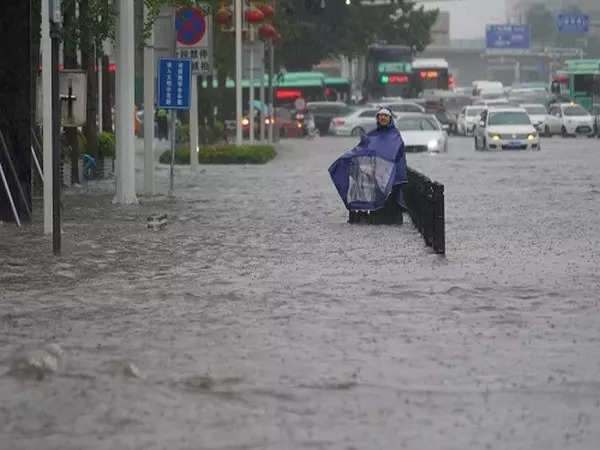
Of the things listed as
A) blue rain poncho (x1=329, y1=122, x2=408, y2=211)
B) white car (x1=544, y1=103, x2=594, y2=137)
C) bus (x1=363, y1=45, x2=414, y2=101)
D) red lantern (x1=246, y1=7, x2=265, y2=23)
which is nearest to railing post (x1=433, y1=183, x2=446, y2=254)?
blue rain poncho (x1=329, y1=122, x2=408, y2=211)

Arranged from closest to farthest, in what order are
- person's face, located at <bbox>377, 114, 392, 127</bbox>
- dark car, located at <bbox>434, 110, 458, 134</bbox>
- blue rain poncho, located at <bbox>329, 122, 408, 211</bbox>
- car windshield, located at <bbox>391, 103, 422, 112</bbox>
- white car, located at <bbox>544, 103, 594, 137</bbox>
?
blue rain poncho, located at <bbox>329, 122, 408, 211</bbox> < person's face, located at <bbox>377, 114, 392, 127</bbox> < white car, located at <bbox>544, 103, 594, 137</bbox> < car windshield, located at <bbox>391, 103, 422, 112</bbox> < dark car, located at <bbox>434, 110, 458, 134</bbox>

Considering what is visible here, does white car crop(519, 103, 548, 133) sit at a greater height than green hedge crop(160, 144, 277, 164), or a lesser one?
greater

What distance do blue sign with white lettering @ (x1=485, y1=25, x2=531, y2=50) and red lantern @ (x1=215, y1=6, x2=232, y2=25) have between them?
93153mm

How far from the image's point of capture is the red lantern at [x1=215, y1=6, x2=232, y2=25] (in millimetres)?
51000

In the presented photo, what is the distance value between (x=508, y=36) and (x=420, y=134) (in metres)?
90.6

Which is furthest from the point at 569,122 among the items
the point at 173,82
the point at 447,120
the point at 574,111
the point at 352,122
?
the point at 173,82

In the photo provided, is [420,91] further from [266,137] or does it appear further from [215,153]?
[215,153]

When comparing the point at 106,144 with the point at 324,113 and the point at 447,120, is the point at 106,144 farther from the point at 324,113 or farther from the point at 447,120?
the point at 447,120

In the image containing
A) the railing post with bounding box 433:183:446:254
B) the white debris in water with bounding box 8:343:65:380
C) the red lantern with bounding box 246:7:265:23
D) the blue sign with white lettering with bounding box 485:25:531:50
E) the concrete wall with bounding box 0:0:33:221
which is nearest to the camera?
the white debris in water with bounding box 8:343:65:380

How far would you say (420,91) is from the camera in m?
110

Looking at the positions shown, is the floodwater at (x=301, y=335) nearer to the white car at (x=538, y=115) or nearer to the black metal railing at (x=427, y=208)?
the black metal railing at (x=427, y=208)

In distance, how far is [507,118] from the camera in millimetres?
60625

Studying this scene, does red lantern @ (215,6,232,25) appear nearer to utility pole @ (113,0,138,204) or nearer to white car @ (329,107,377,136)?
utility pole @ (113,0,138,204)

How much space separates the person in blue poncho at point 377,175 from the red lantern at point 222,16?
90.5 ft
